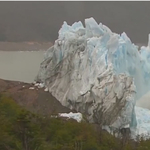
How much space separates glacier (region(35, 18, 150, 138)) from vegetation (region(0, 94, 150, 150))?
3663mm

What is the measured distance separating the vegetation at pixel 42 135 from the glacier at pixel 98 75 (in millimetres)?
3663

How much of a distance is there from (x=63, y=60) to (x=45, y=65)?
1.55m

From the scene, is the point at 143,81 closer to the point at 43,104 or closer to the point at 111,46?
the point at 111,46

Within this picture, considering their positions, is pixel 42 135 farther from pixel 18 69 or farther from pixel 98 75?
pixel 18 69

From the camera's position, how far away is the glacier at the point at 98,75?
1352 cm

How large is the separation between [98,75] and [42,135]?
684cm

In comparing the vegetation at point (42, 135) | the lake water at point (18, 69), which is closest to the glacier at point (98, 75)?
the vegetation at point (42, 135)

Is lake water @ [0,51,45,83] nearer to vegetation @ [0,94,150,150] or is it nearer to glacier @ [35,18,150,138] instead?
glacier @ [35,18,150,138]

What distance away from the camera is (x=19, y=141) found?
23.2 ft

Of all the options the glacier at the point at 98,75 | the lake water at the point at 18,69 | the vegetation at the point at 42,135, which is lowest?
the vegetation at the point at 42,135

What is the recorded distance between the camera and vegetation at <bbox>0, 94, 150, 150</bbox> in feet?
22.4

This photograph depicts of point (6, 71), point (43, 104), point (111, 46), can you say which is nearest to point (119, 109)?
point (111, 46)

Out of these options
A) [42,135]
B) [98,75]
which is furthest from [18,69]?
[42,135]

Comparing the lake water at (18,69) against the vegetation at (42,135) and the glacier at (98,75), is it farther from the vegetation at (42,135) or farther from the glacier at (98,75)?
the vegetation at (42,135)
